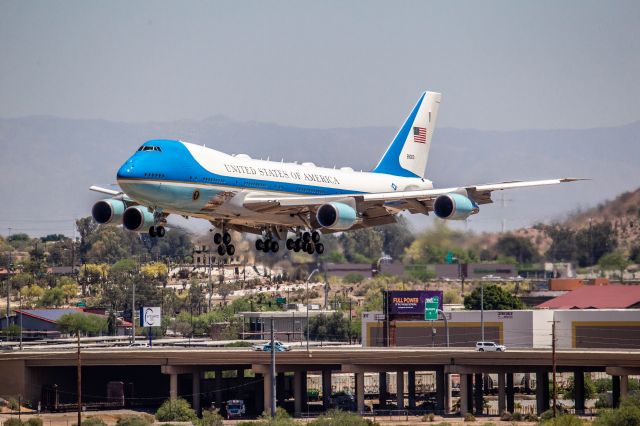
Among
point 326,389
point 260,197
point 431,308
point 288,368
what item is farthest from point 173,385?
point 260,197

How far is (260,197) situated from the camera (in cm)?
8575

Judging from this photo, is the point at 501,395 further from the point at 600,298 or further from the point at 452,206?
the point at 452,206

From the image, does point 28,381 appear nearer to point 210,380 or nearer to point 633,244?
point 210,380

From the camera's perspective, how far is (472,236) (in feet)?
511

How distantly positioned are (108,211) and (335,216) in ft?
49.5

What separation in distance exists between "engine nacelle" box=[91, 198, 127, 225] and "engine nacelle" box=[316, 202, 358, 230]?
13.2 metres

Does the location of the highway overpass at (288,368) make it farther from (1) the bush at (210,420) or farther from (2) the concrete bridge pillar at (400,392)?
(1) the bush at (210,420)

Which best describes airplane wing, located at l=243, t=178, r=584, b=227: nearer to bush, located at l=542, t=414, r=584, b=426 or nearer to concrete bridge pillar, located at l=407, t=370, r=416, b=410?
bush, located at l=542, t=414, r=584, b=426

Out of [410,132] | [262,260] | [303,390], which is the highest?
[410,132]

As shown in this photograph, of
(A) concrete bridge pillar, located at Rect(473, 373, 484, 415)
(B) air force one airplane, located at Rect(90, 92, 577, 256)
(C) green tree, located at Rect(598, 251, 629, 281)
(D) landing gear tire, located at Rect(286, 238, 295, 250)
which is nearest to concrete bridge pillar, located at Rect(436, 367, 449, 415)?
(A) concrete bridge pillar, located at Rect(473, 373, 484, 415)

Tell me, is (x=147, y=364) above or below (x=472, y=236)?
below

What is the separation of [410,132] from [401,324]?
64.2 metres

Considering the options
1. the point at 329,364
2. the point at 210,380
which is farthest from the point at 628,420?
the point at 210,380

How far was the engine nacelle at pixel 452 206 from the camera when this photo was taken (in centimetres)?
8806
